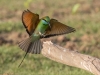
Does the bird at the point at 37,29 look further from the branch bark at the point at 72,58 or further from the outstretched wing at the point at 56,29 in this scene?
the branch bark at the point at 72,58

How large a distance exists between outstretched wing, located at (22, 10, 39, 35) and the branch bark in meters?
0.61

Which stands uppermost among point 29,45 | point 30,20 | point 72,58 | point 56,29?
point 30,20

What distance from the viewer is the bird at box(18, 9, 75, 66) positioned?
3.94 meters

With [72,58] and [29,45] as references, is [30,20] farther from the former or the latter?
[72,58]

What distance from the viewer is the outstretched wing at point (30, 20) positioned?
398 cm

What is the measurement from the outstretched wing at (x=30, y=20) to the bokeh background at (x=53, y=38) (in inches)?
58.2

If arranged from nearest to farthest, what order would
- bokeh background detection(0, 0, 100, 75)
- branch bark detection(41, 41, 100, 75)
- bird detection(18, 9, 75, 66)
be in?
bird detection(18, 9, 75, 66) < branch bark detection(41, 41, 100, 75) < bokeh background detection(0, 0, 100, 75)

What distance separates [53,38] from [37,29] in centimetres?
391

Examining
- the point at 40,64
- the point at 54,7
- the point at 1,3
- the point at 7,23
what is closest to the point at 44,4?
the point at 54,7

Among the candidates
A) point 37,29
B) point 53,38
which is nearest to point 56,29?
point 37,29

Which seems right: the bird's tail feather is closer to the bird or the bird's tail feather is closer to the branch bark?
the bird

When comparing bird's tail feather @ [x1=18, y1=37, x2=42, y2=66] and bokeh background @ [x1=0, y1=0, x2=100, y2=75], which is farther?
bokeh background @ [x1=0, y1=0, x2=100, y2=75]

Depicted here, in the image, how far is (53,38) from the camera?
7.86 m

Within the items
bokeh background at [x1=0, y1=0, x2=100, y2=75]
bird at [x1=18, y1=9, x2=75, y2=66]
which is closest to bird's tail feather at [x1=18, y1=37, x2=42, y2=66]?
bird at [x1=18, y1=9, x2=75, y2=66]
